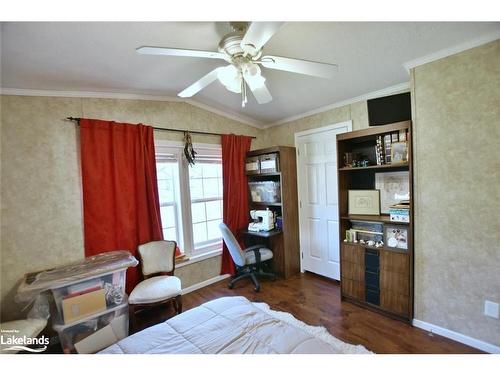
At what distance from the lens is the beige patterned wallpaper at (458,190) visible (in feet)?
4.81

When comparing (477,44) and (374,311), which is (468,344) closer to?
(374,311)

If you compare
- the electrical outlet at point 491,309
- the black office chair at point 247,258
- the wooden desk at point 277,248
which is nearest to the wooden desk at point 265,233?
the wooden desk at point 277,248

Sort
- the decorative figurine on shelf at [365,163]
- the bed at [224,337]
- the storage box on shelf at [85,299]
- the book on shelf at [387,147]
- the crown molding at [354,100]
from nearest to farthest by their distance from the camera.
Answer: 1. the bed at [224,337]
2. the storage box on shelf at [85,299]
3. the book on shelf at [387,147]
4. the crown molding at [354,100]
5. the decorative figurine on shelf at [365,163]

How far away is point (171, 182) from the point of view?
2.61m

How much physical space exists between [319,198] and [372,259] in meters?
0.99

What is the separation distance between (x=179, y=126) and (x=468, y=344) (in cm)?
327

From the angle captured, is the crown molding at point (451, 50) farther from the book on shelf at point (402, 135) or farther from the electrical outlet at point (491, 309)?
the electrical outlet at point (491, 309)

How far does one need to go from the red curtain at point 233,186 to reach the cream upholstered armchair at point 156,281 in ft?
2.78

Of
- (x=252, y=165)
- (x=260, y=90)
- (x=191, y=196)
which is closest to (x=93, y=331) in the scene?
(x=191, y=196)

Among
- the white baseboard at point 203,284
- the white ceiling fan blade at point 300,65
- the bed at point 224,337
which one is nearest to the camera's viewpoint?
the bed at point 224,337

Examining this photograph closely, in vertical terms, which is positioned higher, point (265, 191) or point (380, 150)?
point (380, 150)

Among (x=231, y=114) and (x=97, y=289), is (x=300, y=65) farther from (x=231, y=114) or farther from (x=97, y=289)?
(x=97, y=289)

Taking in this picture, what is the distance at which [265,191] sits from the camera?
9.98ft
